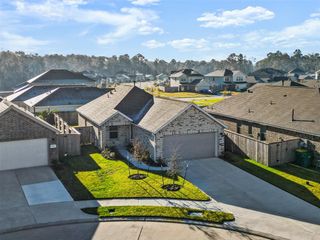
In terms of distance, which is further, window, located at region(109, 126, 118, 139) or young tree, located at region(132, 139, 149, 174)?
window, located at region(109, 126, 118, 139)

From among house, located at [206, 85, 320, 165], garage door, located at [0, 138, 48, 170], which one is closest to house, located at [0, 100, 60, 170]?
garage door, located at [0, 138, 48, 170]

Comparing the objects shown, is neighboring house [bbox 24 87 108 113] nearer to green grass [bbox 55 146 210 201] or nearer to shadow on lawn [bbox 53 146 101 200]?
shadow on lawn [bbox 53 146 101 200]

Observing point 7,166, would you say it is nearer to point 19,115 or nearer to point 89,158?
point 19,115

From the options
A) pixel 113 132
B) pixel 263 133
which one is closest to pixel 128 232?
pixel 113 132

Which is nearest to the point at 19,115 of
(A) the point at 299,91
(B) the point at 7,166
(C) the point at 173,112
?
(B) the point at 7,166

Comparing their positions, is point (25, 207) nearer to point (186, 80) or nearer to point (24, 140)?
point (24, 140)

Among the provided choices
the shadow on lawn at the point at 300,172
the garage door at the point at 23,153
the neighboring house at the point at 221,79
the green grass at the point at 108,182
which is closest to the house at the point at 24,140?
the garage door at the point at 23,153
